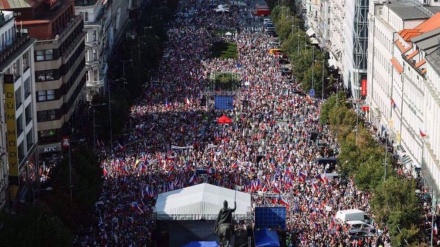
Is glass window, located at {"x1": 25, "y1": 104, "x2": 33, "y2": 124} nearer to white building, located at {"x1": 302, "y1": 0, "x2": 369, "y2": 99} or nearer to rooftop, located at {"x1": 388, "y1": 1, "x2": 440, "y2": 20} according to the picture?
rooftop, located at {"x1": 388, "y1": 1, "x2": 440, "y2": 20}

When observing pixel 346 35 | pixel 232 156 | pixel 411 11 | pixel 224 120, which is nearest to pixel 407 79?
A: pixel 411 11

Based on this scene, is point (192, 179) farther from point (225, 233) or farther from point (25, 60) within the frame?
point (225, 233)

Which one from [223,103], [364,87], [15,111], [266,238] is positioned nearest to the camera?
[266,238]

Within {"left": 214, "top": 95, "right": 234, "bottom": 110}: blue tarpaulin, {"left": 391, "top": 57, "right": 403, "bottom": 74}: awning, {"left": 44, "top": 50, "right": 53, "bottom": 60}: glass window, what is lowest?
{"left": 214, "top": 95, "right": 234, "bottom": 110}: blue tarpaulin

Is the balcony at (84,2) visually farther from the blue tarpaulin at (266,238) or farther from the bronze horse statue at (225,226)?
the bronze horse statue at (225,226)

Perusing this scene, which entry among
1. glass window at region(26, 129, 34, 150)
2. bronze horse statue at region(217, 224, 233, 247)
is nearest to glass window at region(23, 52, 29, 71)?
glass window at region(26, 129, 34, 150)
